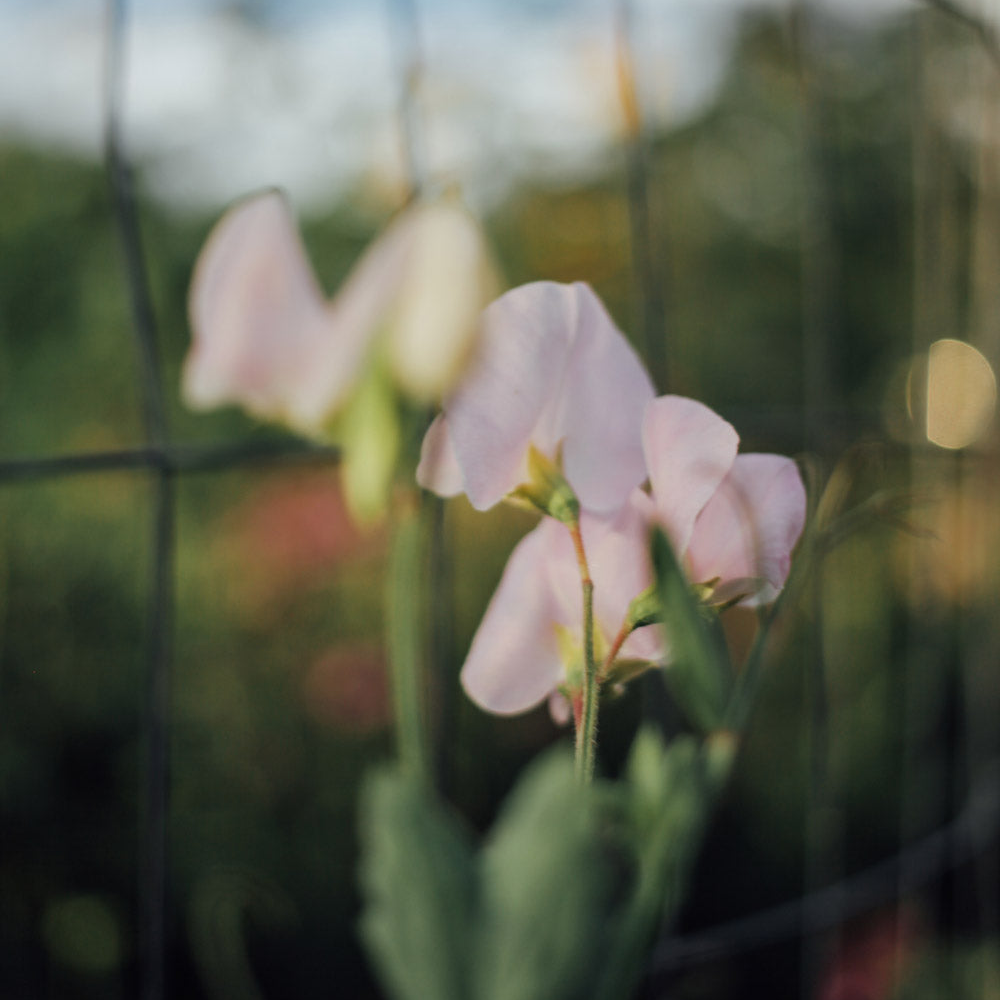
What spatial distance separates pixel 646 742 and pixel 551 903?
0.04 metres

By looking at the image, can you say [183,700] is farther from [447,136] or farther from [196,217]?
[447,136]

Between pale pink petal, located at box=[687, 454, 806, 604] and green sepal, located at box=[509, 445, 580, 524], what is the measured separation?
3cm

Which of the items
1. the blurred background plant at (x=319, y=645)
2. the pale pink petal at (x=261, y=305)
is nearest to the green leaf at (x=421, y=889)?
the pale pink petal at (x=261, y=305)

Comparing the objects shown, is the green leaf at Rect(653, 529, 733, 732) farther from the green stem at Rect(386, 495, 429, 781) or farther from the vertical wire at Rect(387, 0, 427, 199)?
the vertical wire at Rect(387, 0, 427, 199)

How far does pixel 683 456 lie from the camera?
0.66 feet

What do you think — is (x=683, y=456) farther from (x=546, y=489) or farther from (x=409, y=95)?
(x=409, y=95)

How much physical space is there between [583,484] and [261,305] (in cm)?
10

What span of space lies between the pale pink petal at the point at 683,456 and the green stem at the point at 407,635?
62mm

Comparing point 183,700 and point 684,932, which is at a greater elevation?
point 183,700

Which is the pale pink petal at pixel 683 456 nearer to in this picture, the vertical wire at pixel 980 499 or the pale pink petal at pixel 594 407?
the pale pink petal at pixel 594 407

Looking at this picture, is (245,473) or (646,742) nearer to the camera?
(646,742)

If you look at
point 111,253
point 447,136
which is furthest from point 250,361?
point 111,253

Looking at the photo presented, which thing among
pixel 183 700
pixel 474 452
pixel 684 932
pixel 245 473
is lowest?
pixel 684 932

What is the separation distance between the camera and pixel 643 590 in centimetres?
21
